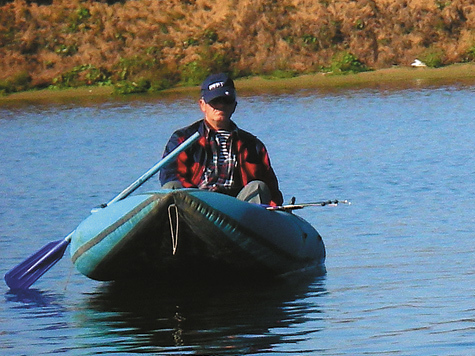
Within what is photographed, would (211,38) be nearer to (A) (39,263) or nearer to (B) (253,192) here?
(A) (39,263)

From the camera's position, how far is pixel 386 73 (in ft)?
103

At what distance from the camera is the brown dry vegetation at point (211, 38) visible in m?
33.2

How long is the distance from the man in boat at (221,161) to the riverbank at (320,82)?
20.4 metres

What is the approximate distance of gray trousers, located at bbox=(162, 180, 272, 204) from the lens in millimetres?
8820

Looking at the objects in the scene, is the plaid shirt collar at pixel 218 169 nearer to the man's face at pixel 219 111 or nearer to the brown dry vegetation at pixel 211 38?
the man's face at pixel 219 111

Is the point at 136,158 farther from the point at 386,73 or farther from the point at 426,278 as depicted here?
the point at 386,73

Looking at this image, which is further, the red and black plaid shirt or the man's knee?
the red and black plaid shirt

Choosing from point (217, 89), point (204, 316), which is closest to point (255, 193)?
point (217, 89)

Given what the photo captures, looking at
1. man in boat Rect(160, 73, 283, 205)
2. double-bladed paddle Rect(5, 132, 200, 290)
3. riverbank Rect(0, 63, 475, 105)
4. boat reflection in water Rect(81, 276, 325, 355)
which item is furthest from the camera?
riverbank Rect(0, 63, 475, 105)

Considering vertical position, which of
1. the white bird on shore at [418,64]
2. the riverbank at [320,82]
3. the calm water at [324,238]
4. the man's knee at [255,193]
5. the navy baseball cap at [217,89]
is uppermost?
the navy baseball cap at [217,89]

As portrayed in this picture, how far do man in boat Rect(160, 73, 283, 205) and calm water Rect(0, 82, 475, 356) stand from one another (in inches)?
27.3

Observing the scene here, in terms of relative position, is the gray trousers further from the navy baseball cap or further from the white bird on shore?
the white bird on shore

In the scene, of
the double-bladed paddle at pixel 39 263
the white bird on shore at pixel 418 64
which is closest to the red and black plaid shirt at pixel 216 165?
the double-bladed paddle at pixel 39 263

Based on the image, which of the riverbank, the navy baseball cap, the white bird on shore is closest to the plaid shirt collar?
the navy baseball cap
